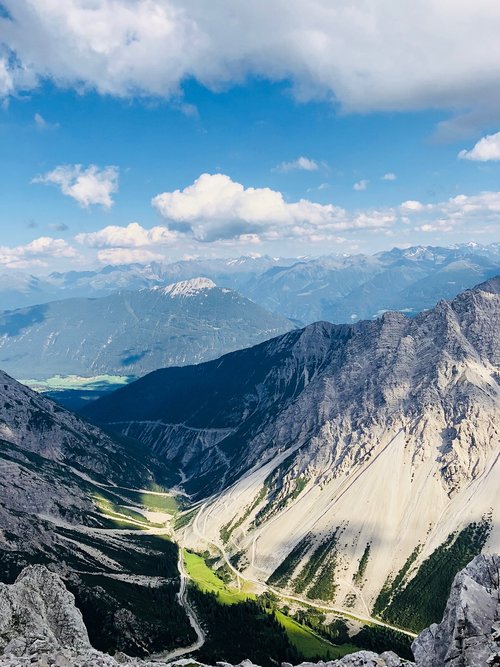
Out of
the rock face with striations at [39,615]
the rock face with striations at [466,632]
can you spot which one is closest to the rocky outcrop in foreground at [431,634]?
the rock face with striations at [466,632]

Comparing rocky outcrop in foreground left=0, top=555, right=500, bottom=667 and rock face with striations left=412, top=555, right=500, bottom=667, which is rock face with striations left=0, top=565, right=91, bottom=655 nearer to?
rocky outcrop in foreground left=0, top=555, right=500, bottom=667

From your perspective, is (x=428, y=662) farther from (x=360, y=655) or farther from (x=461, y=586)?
(x=360, y=655)

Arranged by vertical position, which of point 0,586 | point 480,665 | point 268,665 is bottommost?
point 268,665

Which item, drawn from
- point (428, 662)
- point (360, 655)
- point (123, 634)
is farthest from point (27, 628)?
point (428, 662)

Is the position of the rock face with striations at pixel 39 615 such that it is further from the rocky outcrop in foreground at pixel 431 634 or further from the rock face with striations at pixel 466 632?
the rock face with striations at pixel 466 632

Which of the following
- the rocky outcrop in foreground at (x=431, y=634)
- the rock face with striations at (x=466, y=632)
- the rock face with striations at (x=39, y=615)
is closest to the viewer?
the rock face with striations at (x=466, y=632)

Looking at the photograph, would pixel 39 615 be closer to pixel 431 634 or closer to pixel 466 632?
pixel 431 634

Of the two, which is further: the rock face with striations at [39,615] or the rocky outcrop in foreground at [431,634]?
the rock face with striations at [39,615]

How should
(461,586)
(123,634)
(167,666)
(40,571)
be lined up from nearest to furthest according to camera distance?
(461,586) → (167,666) → (40,571) → (123,634)
